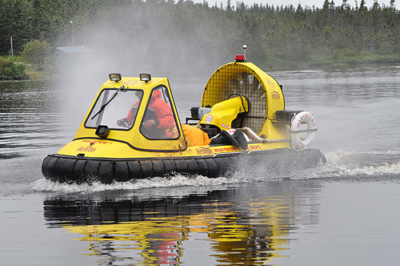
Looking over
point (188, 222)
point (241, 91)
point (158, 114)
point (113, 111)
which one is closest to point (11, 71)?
point (241, 91)

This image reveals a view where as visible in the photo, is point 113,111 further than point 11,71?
No

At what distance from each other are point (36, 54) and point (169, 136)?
54.4 m

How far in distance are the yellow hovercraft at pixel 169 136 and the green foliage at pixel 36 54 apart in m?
49.9

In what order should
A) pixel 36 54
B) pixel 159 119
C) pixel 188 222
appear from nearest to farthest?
pixel 188 222 < pixel 159 119 < pixel 36 54

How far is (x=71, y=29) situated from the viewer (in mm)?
68625

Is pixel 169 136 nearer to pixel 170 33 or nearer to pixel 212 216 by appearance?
pixel 212 216

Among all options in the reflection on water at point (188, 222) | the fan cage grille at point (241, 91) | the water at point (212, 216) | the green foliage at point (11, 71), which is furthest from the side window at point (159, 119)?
the green foliage at point (11, 71)

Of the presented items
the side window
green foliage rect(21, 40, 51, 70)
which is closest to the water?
the side window

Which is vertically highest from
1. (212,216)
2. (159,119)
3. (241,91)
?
(241,91)

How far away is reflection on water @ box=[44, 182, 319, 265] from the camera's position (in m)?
5.28

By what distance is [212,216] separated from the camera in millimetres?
6645

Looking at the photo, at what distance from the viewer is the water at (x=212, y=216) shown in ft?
17.2

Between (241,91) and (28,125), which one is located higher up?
(241,91)

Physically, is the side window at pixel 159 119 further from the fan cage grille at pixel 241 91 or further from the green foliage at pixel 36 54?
the green foliage at pixel 36 54
